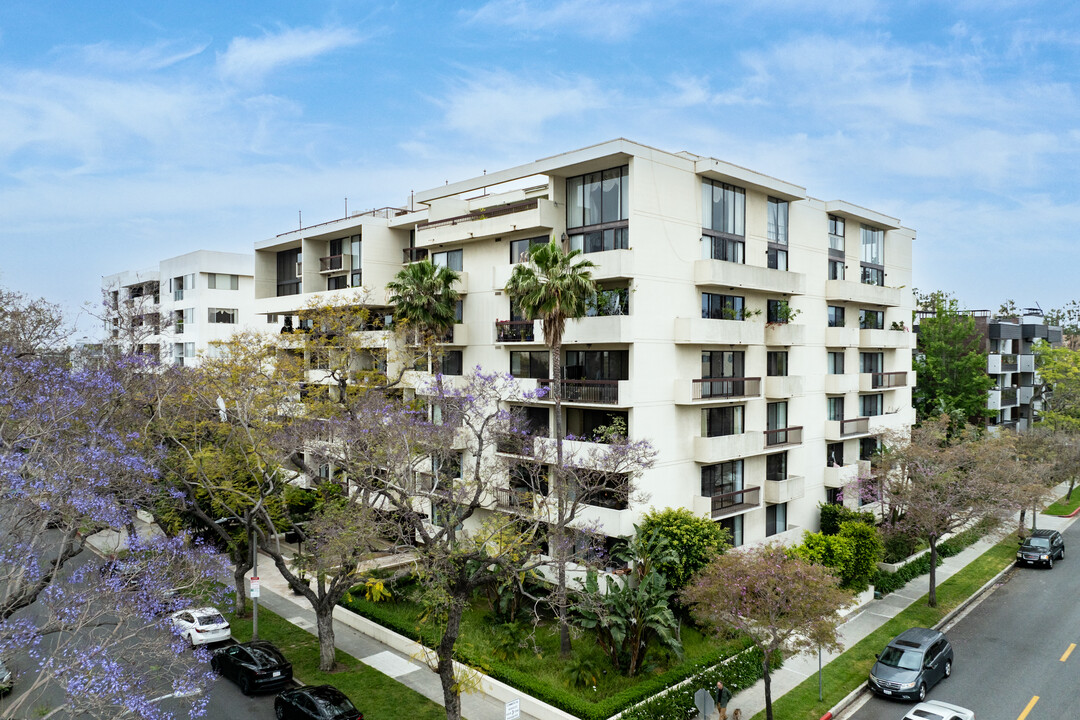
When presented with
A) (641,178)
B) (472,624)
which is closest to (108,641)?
(472,624)

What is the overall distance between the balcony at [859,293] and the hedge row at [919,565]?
45.1 feet

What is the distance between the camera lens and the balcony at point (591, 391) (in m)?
28.0

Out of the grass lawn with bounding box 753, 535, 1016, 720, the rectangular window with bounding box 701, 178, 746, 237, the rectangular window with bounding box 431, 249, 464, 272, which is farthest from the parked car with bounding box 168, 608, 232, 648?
the rectangular window with bounding box 701, 178, 746, 237

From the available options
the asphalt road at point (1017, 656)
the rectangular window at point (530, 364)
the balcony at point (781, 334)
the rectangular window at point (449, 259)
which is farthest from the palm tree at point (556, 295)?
the balcony at point (781, 334)

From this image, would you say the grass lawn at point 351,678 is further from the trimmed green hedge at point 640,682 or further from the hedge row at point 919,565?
the hedge row at point 919,565

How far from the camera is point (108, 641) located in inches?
573

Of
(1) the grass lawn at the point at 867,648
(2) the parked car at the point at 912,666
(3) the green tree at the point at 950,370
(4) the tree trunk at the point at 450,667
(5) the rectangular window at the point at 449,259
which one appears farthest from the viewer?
(3) the green tree at the point at 950,370

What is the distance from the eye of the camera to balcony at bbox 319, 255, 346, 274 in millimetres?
42031

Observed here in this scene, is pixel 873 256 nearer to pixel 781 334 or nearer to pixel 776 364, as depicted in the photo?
pixel 776 364

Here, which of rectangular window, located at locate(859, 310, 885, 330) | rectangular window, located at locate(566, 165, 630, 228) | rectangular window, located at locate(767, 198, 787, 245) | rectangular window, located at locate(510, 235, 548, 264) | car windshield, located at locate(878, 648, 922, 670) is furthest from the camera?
rectangular window, located at locate(859, 310, 885, 330)

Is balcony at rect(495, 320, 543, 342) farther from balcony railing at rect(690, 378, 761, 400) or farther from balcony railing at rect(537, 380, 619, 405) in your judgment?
balcony railing at rect(690, 378, 761, 400)

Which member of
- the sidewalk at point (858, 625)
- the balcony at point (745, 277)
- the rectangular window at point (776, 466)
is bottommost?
the sidewalk at point (858, 625)

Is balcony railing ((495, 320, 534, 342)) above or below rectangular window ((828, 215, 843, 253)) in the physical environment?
below

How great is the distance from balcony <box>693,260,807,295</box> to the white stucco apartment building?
90 mm
